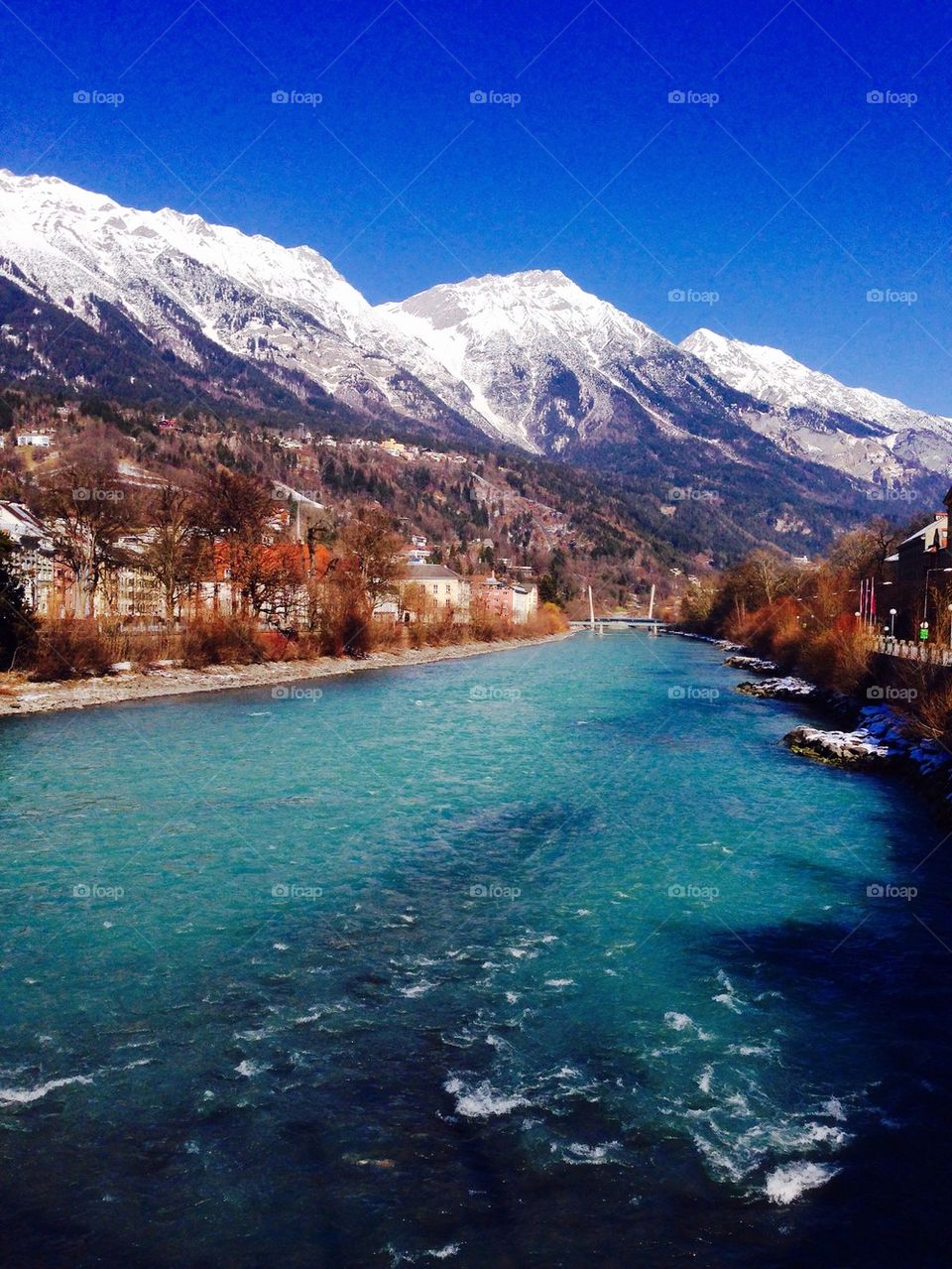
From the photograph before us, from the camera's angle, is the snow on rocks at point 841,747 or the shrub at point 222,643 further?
the shrub at point 222,643

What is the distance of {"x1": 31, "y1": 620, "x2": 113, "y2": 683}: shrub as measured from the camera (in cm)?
3906

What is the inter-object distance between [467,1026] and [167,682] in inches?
1381
